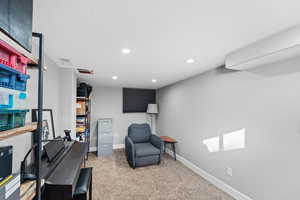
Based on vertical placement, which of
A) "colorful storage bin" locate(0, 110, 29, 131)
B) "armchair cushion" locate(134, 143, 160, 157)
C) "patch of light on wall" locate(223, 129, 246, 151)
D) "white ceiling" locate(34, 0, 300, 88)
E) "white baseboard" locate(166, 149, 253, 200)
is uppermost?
"white ceiling" locate(34, 0, 300, 88)

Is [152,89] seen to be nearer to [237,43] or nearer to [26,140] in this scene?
[237,43]

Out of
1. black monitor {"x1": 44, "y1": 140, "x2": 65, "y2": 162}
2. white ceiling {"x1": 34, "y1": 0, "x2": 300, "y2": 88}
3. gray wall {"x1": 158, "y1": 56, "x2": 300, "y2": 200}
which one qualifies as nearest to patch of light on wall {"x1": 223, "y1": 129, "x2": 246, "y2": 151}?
gray wall {"x1": 158, "y1": 56, "x2": 300, "y2": 200}

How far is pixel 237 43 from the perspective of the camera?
1.55 m

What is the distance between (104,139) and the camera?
4.02 meters

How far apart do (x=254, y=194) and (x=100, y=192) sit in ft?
7.74

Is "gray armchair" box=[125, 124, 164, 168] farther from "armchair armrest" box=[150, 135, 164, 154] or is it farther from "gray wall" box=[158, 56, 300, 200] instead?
"gray wall" box=[158, 56, 300, 200]

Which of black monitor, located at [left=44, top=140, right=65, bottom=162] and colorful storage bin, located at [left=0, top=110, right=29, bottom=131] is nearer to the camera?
colorful storage bin, located at [left=0, top=110, right=29, bottom=131]

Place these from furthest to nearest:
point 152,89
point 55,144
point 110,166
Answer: point 152,89, point 110,166, point 55,144

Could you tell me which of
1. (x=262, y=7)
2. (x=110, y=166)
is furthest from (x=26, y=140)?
(x=262, y=7)

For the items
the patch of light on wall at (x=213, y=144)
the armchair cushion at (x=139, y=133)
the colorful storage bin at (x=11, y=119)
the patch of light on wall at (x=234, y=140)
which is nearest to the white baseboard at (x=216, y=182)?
the patch of light on wall at (x=213, y=144)

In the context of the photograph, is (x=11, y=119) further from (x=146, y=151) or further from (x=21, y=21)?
(x=146, y=151)

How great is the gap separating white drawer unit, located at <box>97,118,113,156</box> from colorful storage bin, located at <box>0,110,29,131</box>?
11.4ft

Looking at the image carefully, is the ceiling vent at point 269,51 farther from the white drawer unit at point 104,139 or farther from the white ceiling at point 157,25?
the white drawer unit at point 104,139

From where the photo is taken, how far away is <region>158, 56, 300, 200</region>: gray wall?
1.52 m
